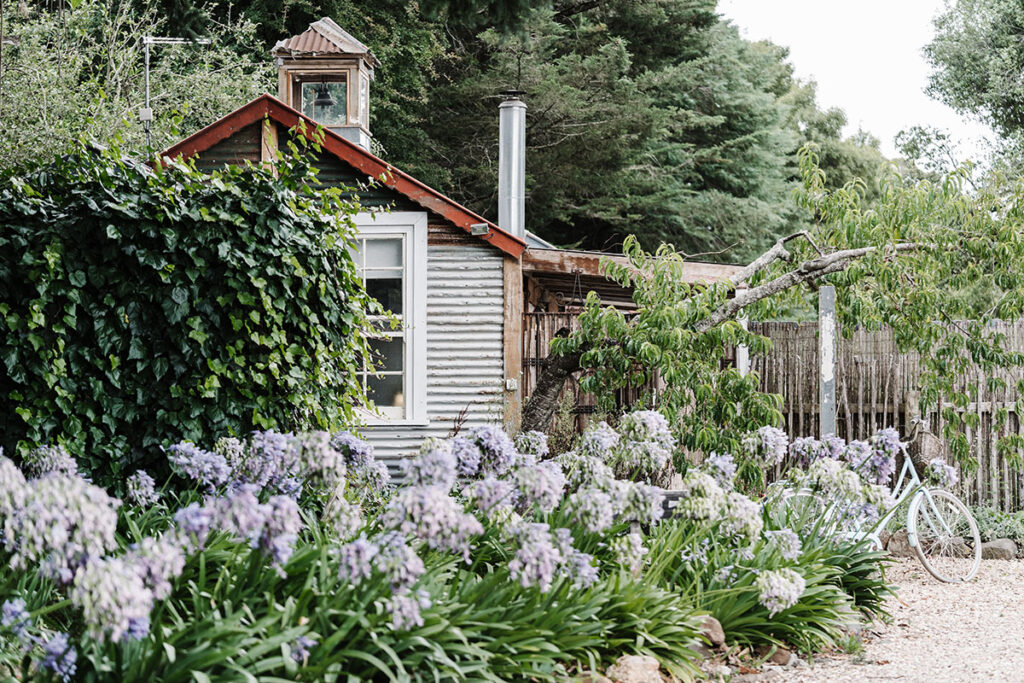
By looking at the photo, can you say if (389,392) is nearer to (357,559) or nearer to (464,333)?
(464,333)

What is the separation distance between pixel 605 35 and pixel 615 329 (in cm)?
1913

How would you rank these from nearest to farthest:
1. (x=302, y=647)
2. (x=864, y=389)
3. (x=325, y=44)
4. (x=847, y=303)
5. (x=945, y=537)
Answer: (x=302, y=647), (x=945, y=537), (x=847, y=303), (x=864, y=389), (x=325, y=44)

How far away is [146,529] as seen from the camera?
4828 millimetres

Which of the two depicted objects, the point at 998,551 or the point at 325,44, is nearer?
the point at 998,551

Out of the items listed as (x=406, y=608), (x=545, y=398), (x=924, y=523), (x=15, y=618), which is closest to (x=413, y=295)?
(x=545, y=398)

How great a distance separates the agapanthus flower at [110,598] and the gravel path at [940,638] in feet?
9.91

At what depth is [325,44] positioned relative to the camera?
12.5 metres

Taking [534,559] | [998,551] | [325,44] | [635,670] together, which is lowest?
[998,551]

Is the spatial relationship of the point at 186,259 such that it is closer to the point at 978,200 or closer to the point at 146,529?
the point at 146,529

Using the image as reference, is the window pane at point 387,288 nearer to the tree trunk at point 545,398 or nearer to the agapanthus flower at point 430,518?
the tree trunk at point 545,398

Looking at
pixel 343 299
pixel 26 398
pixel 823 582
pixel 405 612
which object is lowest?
pixel 823 582

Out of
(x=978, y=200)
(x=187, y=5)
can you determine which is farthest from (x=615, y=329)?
(x=187, y=5)

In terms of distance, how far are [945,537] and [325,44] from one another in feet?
28.7

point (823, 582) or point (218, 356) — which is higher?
point (218, 356)
